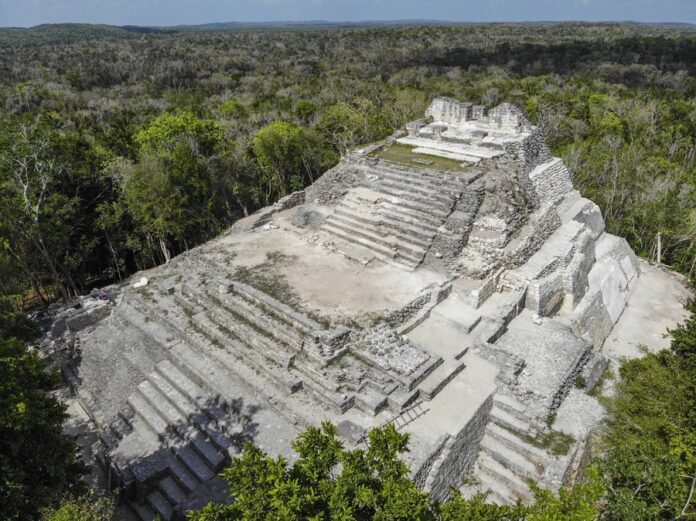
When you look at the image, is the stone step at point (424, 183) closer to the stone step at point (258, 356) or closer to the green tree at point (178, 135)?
the stone step at point (258, 356)

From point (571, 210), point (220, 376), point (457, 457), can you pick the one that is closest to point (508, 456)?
point (457, 457)

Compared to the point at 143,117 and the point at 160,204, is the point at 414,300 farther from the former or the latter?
the point at 143,117

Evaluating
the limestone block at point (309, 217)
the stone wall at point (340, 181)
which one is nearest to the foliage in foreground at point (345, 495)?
the limestone block at point (309, 217)

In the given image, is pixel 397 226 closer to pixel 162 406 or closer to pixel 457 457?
pixel 457 457

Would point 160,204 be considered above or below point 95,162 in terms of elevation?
below

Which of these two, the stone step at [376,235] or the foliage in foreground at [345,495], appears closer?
the foliage in foreground at [345,495]

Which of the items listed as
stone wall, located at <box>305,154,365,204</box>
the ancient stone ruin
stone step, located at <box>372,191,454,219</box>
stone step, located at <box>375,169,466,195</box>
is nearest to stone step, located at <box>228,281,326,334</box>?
the ancient stone ruin

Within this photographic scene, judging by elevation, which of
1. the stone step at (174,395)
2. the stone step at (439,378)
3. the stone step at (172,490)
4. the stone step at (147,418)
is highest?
the stone step at (439,378)

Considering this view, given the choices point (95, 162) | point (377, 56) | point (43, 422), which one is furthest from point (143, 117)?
point (377, 56)
